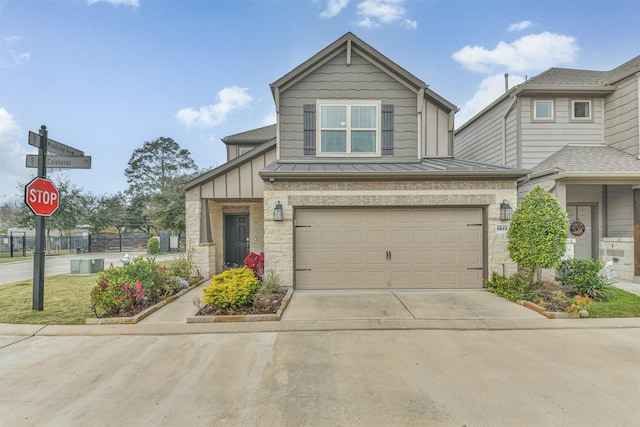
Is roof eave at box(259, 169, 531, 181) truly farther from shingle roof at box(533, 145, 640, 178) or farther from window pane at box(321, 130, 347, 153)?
shingle roof at box(533, 145, 640, 178)

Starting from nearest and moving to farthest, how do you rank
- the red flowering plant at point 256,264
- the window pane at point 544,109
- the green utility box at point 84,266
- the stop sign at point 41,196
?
the stop sign at point 41,196 < the red flowering plant at point 256,264 < the window pane at point 544,109 < the green utility box at point 84,266

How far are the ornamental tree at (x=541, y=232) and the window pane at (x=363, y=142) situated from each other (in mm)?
4169

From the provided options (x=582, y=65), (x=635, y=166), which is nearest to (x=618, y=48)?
(x=582, y=65)

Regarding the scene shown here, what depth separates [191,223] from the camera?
30.4 feet

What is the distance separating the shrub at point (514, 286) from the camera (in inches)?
255

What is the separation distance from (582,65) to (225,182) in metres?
16.5

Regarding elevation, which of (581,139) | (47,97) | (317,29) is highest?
(317,29)

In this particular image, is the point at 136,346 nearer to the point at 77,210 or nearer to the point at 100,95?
the point at 100,95

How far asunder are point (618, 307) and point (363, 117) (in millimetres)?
7356

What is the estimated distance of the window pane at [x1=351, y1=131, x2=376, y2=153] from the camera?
862cm

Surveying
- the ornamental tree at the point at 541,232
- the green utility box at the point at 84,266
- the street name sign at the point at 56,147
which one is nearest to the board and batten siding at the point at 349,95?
the ornamental tree at the point at 541,232

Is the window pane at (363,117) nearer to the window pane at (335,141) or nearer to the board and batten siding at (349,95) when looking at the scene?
the board and batten siding at (349,95)

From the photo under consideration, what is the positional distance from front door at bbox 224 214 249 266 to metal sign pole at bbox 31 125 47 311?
5334 mm

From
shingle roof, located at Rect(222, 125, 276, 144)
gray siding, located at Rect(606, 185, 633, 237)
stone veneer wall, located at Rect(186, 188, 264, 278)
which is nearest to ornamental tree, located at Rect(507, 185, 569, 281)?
gray siding, located at Rect(606, 185, 633, 237)
